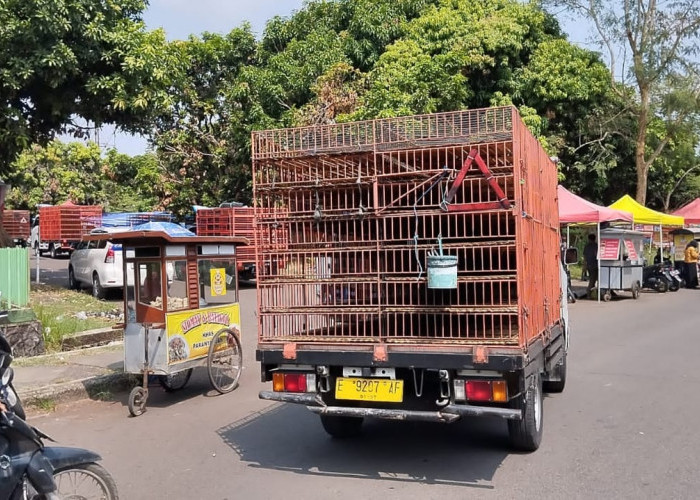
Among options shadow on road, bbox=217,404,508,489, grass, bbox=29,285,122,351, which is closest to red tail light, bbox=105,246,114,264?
grass, bbox=29,285,122,351

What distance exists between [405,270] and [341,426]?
1.63 meters

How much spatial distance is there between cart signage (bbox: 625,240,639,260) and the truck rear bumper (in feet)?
50.3

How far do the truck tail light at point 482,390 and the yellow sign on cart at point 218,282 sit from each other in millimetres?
4293

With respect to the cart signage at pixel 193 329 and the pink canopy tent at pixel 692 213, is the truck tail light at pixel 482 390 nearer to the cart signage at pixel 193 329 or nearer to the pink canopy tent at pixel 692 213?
the cart signage at pixel 193 329

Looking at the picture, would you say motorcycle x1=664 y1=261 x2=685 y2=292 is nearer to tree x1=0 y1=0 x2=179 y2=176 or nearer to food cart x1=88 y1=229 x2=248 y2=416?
tree x1=0 y1=0 x2=179 y2=176

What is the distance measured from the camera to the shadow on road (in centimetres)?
503

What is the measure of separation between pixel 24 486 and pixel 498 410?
2877mm

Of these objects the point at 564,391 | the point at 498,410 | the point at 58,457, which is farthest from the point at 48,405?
the point at 564,391

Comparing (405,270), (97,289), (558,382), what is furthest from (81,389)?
(97,289)

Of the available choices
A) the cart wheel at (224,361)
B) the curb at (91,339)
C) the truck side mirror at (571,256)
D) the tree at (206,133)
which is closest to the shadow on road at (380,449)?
the cart wheel at (224,361)

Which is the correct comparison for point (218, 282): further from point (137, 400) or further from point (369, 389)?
point (369, 389)

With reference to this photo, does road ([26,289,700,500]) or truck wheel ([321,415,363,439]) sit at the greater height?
truck wheel ([321,415,363,439])

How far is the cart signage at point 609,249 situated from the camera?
18.2m

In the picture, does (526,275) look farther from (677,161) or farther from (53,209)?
(677,161)
